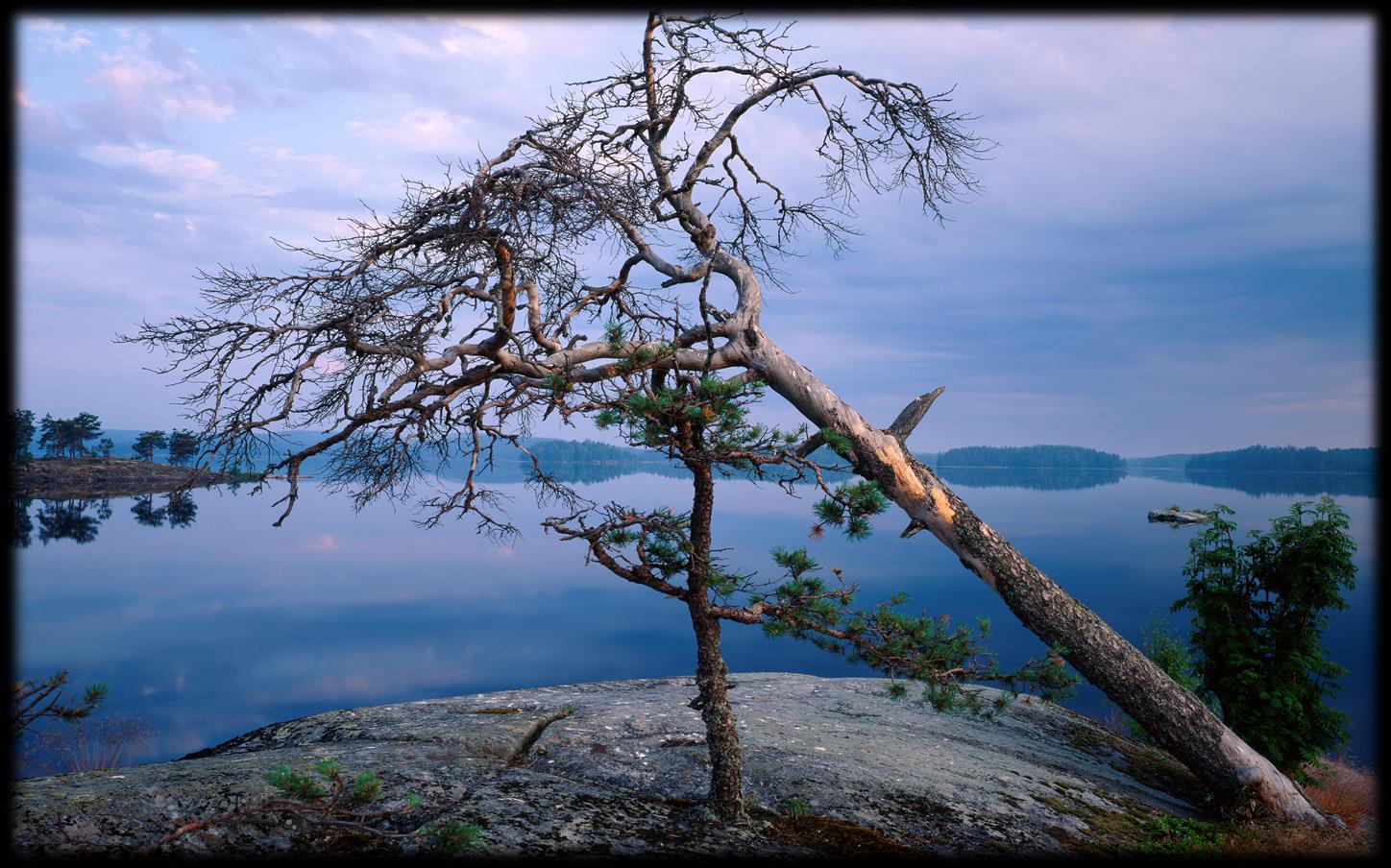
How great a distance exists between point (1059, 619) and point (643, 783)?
478 cm

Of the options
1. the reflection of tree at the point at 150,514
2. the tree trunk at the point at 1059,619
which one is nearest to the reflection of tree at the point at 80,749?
the reflection of tree at the point at 150,514

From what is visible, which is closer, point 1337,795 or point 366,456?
point 366,456

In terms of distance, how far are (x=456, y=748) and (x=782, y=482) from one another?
13.6 ft

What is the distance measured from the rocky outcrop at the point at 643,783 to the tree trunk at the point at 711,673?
0.82ft

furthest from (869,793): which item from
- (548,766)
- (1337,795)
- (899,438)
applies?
(1337,795)

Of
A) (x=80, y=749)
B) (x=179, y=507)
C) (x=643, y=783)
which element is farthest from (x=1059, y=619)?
(x=80, y=749)

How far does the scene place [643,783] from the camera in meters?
7.34

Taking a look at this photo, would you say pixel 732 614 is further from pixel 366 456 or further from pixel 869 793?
pixel 366 456

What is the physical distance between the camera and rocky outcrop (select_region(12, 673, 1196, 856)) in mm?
5660

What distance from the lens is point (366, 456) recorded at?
8.22 m

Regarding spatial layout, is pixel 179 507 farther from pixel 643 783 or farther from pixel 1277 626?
pixel 1277 626

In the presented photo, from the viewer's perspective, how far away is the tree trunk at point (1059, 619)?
28.8 ft

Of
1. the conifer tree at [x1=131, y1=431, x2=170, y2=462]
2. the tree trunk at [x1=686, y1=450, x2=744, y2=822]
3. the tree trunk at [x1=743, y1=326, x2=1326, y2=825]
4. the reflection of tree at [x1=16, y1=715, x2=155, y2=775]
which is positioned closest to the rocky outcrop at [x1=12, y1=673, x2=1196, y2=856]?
the tree trunk at [x1=686, y1=450, x2=744, y2=822]

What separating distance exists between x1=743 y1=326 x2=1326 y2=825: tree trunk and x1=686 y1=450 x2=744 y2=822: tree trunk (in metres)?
2.50
